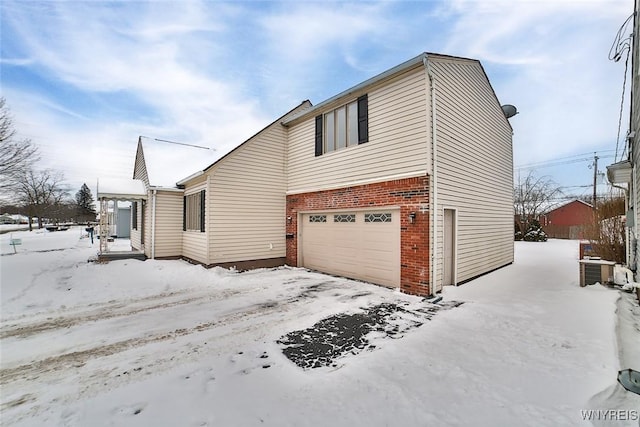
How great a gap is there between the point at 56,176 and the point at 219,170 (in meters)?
41.3

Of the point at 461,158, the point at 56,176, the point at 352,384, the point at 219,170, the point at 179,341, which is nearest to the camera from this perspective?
the point at 352,384

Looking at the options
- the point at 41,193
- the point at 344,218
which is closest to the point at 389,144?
the point at 344,218

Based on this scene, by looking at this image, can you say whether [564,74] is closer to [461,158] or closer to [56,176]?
[461,158]

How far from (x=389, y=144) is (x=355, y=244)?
3009mm

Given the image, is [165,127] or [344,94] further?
[165,127]

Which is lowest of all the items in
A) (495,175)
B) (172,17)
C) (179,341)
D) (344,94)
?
(179,341)

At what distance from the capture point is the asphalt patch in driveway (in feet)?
11.9

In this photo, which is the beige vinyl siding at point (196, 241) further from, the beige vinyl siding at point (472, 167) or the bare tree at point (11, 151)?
the bare tree at point (11, 151)

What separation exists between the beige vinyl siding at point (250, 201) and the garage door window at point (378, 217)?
392 centimetres

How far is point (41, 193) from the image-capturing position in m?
33.0

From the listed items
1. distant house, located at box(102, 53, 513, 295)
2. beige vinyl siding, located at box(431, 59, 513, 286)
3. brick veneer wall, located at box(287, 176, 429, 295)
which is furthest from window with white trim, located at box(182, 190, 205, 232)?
beige vinyl siding, located at box(431, 59, 513, 286)

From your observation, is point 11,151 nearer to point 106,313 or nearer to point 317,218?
point 106,313

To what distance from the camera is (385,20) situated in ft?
27.9

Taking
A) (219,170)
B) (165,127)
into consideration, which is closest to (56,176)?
(165,127)
